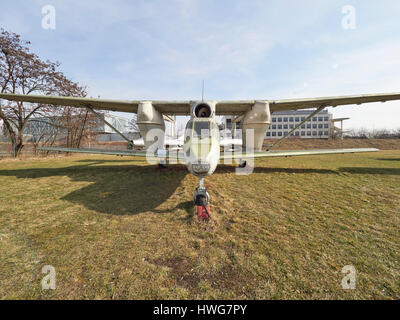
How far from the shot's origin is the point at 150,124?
8758 millimetres

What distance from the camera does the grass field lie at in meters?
2.43

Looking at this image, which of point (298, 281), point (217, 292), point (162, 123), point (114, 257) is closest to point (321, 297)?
point (298, 281)

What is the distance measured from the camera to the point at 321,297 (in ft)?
7.60

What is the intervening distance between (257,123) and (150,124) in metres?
6.11

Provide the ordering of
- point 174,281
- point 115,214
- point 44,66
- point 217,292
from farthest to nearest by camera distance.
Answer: point 44,66 < point 115,214 < point 174,281 < point 217,292

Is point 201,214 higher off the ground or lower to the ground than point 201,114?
lower

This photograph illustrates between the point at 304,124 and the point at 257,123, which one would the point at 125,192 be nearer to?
the point at 257,123

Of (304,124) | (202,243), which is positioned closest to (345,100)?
(202,243)

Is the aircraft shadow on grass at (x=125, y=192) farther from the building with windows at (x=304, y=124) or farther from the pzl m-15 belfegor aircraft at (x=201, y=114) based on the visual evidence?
the building with windows at (x=304, y=124)

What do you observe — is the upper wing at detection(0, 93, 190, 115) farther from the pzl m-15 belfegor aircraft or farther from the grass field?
the grass field

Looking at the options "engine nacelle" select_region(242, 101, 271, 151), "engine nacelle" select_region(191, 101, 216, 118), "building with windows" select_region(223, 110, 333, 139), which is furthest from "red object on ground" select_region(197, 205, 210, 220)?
"building with windows" select_region(223, 110, 333, 139)

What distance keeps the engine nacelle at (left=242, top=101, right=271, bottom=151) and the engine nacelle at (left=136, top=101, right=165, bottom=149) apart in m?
5.25
